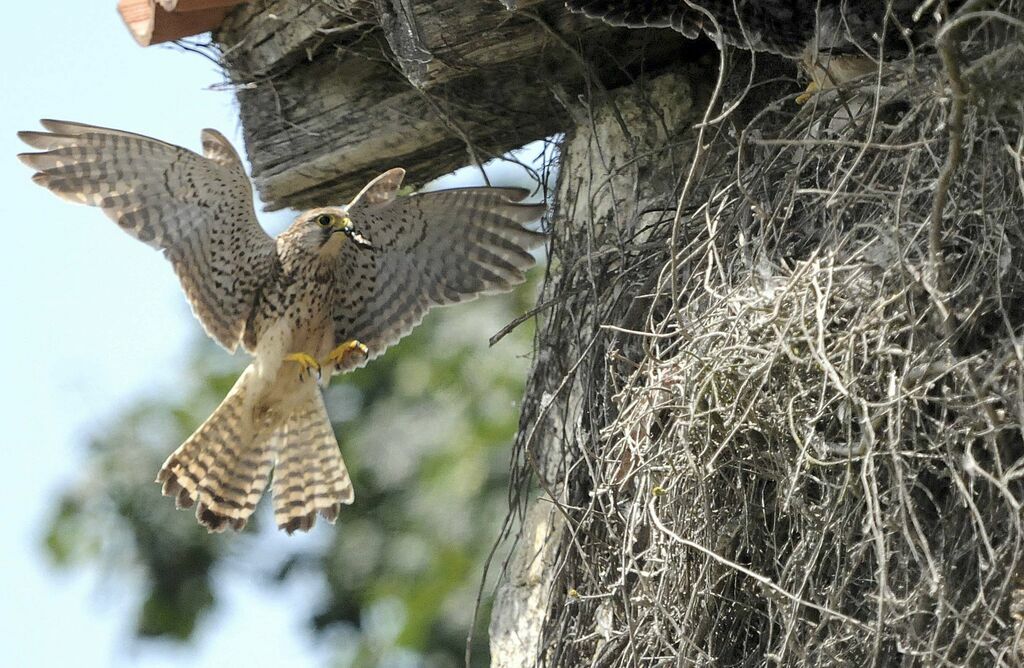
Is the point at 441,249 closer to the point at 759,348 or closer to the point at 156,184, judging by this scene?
the point at 156,184

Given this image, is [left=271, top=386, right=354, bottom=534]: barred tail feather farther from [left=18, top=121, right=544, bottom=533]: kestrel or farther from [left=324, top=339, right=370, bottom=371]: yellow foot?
[left=324, top=339, right=370, bottom=371]: yellow foot

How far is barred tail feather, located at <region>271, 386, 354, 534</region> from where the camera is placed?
4.30m

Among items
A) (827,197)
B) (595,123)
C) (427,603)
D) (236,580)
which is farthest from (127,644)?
(827,197)

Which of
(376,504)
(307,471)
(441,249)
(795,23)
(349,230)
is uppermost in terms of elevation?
(795,23)

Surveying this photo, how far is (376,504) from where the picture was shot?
600cm

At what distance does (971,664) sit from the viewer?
7.87ft

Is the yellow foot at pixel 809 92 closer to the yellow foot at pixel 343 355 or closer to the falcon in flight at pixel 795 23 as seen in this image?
the falcon in flight at pixel 795 23

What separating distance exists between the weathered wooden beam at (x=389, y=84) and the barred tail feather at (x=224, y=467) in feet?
2.36

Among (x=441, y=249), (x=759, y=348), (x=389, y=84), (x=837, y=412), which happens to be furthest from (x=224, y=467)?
(x=837, y=412)

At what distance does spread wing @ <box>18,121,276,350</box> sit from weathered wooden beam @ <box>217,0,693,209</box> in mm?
119

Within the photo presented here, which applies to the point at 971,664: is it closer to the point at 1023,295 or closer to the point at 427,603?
the point at 1023,295

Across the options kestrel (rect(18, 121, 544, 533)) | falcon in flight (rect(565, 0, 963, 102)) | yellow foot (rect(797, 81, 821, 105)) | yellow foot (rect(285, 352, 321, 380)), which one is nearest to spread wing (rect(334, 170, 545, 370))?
kestrel (rect(18, 121, 544, 533))

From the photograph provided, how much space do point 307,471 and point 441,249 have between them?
0.80m

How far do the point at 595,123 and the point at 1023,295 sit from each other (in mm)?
1530
